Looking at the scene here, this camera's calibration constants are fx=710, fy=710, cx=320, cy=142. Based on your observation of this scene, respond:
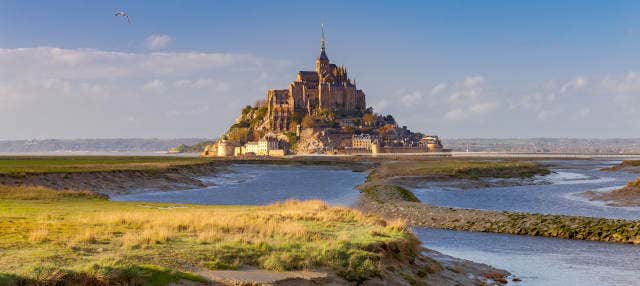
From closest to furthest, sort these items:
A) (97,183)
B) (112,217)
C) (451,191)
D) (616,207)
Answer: (112,217) → (616,207) → (97,183) → (451,191)

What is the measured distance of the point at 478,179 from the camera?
76.4 m

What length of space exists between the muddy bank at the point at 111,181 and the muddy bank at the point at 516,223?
24469 millimetres

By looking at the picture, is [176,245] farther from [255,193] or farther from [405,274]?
[255,193]

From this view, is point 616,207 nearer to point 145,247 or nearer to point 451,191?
point 451,191

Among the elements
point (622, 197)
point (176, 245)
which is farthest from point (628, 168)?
point (176, 245)

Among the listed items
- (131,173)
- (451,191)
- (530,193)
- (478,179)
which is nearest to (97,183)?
(131,173)

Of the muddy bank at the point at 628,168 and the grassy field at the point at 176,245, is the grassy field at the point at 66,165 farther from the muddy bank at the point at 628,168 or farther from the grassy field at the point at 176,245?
the muddy bank at the point at 628,168

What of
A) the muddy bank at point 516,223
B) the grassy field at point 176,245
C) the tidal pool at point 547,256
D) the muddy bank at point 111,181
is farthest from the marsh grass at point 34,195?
the tidal pool at point 547,256

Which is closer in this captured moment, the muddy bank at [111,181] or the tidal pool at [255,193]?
the tidal pool at [255,193]

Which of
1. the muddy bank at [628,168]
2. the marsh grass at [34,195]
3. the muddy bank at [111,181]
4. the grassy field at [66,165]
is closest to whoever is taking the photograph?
the marsh grass at [34,195]

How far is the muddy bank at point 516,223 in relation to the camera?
2753 centimetres

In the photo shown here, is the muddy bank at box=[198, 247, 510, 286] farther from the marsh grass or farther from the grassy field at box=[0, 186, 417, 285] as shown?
the marsh grass

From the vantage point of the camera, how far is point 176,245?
16625 millimetres

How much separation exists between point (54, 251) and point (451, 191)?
1925 inches
